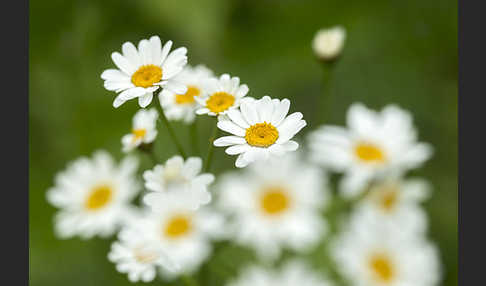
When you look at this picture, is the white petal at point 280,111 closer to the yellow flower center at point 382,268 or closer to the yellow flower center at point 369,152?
the yellow flower center at point 369,152

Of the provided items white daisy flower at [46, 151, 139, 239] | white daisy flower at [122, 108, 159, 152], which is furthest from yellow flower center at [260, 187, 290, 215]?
white daisy flower at [122, 108, 159, 152]

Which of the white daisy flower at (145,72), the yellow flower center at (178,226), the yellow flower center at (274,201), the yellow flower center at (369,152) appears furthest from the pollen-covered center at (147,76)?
the yellow flower center at (274,201)

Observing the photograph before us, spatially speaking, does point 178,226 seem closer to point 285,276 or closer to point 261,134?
point 285,276

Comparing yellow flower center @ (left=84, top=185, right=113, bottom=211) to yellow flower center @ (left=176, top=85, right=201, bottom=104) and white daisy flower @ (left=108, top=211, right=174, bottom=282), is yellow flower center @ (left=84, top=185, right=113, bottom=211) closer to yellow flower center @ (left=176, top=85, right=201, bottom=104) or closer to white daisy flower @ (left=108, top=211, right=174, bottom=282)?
white daisy flower @ (left=108, top=211, right=174, bottom=282)

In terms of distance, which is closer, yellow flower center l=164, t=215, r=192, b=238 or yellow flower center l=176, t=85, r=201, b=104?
yellow flower center l=176, t=85, r=201, b=104

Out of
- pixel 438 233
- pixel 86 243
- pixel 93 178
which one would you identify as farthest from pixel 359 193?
pixel 86 243

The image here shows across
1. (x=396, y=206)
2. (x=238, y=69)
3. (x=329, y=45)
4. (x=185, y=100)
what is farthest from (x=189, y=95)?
(x=238, y=69)

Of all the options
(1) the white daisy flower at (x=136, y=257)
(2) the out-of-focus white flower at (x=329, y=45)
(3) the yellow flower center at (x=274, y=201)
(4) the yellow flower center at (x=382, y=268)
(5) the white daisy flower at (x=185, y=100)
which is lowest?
(1) the white daisy flower at (x=136, y=257)
